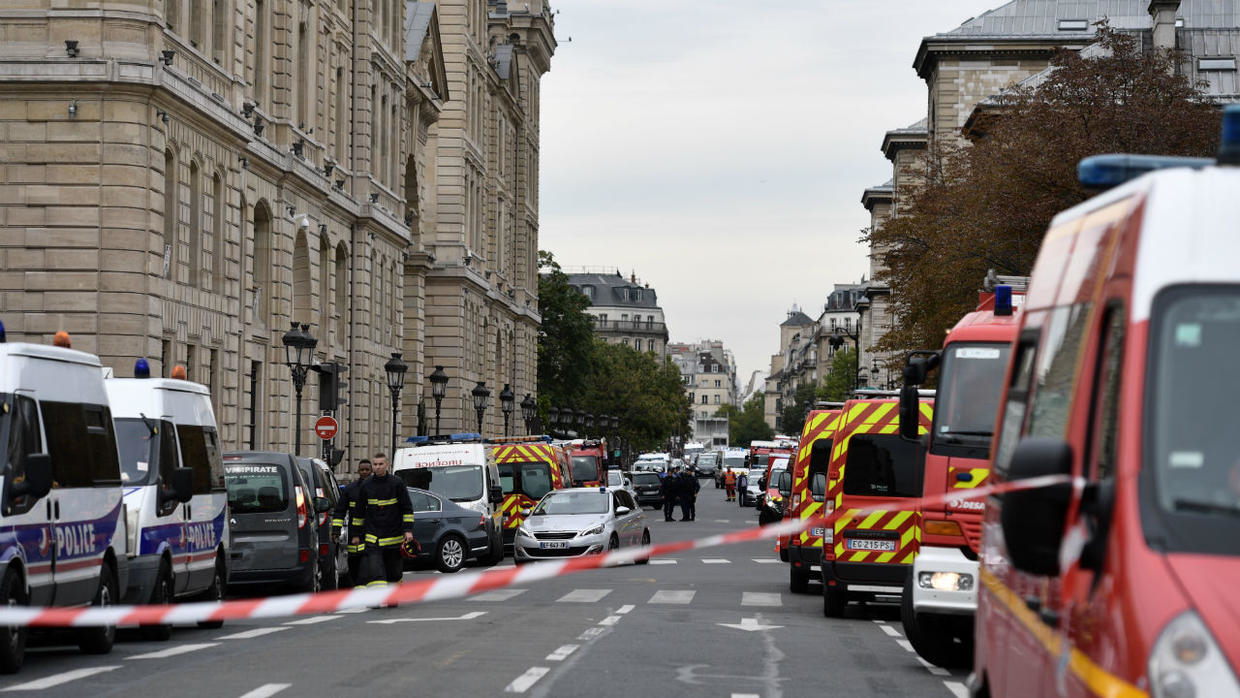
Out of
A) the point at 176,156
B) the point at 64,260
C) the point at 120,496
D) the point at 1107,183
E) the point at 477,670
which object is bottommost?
the point at 477,670

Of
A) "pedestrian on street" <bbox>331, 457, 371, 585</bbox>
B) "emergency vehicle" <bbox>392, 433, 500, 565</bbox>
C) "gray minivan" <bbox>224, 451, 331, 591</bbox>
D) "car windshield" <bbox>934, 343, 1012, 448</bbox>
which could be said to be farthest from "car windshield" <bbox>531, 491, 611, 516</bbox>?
"car windshield" <bbox>934, 343, 1012, 448</bbox>

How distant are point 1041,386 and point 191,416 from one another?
533 inches

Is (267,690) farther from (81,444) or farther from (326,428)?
(326,428)

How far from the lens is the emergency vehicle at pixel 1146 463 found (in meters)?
4.83

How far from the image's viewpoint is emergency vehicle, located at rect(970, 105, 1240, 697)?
4828 millimetres

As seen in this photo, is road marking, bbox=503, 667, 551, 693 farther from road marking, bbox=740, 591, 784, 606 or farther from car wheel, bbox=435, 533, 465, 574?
car wheel, bbox=435, 533, 465, 574

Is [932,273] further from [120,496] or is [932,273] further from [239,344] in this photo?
[120,496]

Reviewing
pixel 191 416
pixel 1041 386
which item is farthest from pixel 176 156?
pixel 1041 386

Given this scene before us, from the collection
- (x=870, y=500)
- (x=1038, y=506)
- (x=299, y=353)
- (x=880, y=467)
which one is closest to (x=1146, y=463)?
(x=1038, y=506)

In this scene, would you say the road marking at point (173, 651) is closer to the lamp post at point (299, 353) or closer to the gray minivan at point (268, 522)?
the gray minivan at point (268, 522)

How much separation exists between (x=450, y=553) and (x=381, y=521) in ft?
39.3

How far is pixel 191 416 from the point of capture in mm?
19312

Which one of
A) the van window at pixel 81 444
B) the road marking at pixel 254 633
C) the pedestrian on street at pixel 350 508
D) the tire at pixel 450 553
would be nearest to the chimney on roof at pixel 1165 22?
the tire at pixel 450 553

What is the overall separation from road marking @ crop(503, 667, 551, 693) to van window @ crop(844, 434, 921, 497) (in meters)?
8.11
